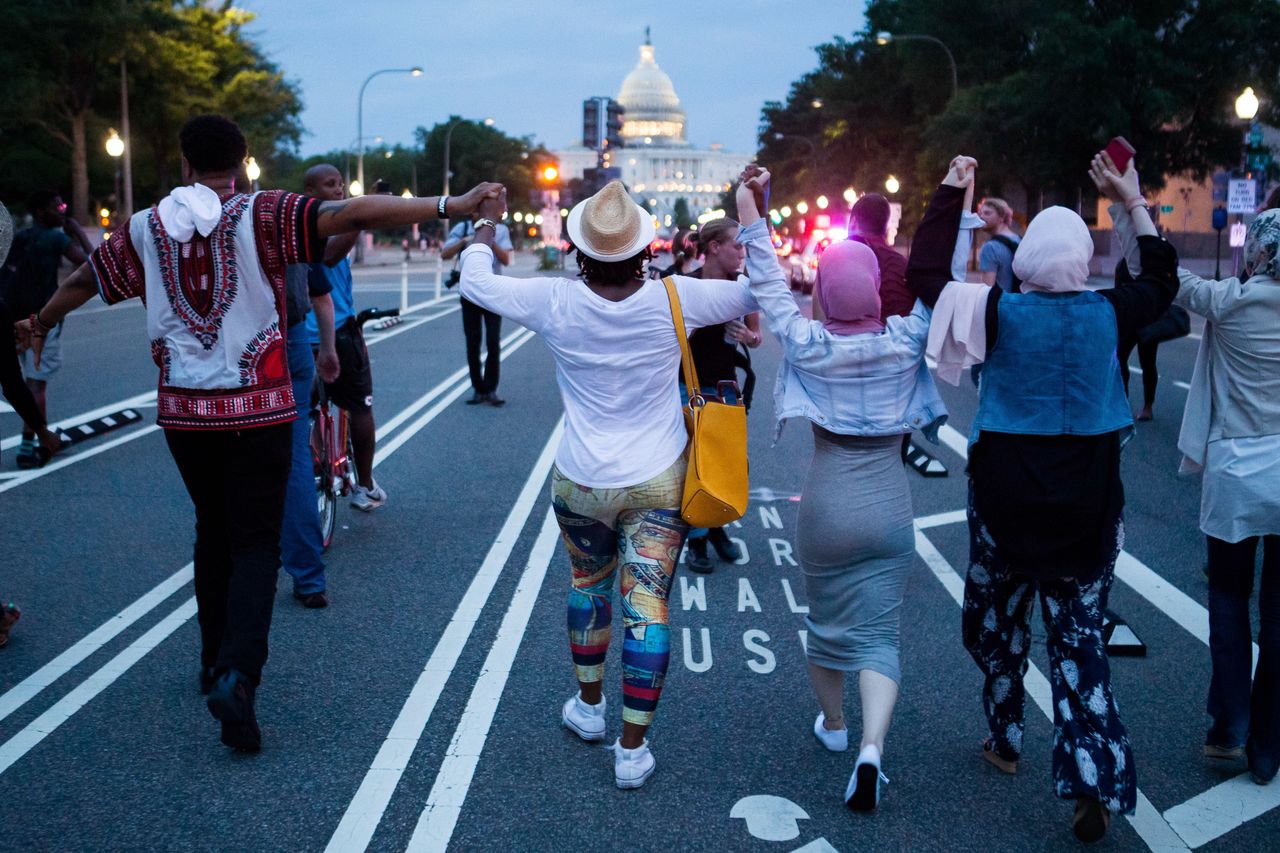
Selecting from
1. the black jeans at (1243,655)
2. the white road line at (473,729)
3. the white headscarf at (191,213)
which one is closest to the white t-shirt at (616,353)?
the white headscarf at (191,213)

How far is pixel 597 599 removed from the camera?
14.6 ft

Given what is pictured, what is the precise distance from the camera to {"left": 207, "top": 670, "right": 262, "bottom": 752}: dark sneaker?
4.24 m

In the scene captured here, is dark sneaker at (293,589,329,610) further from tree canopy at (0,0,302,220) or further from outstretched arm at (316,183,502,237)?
tree canopy at (0,0,302,220)

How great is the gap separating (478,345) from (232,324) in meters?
8.68

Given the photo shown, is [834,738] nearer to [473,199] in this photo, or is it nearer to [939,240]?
[939,240]

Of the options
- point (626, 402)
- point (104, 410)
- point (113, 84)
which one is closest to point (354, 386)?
point (626, 402)

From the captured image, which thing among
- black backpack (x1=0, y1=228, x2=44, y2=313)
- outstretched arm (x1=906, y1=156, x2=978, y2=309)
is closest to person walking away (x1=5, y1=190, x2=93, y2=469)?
black backpack (x1=0, y1=228, x2=44, y2=313)

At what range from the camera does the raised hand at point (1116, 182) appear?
4.15m

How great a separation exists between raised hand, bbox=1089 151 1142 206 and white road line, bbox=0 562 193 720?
13.6ft

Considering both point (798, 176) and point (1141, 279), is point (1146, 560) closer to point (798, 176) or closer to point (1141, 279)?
point (1141, 279)

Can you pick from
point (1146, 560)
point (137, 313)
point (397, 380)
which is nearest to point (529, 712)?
point (1146, 560)

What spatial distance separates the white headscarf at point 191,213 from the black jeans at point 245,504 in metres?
0.65

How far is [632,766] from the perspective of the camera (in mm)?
4199

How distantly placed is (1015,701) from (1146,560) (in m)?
3.40
